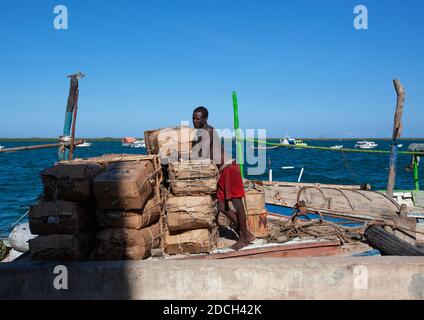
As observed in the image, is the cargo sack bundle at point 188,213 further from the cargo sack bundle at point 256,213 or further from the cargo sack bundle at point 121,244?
the cargo sack bundle at point 256,213

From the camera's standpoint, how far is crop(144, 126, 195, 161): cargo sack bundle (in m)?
5.36

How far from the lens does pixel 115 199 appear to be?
4098mm

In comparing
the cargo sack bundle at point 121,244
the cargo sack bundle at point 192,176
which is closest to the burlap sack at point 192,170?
the cargo sack bundle at point 192,176

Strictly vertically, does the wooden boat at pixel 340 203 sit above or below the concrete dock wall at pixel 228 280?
below

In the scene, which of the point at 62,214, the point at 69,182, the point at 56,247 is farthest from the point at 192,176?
the point at 56,247

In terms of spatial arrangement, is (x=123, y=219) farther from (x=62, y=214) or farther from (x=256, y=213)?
(x=256, y=213)

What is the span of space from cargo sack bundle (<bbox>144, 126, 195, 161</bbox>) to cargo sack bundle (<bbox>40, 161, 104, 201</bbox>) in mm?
1356

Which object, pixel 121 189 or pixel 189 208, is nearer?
pixel 121 189

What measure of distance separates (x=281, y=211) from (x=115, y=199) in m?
5.83

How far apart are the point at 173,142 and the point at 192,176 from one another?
72 cm

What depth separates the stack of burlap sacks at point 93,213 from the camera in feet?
13.3

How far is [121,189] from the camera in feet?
13.3
